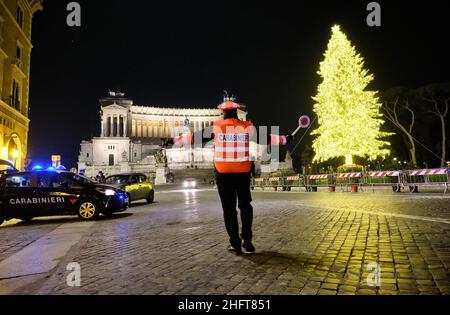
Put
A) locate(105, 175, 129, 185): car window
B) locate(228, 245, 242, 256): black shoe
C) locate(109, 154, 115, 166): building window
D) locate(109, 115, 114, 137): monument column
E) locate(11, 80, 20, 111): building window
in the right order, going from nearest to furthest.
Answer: locate(228, 245, 242, 256): black shoe, locate(105, 175, 129, 185): car window, locate(11, 80, 20, 111): building window, locate(109, 154, 115, 166): building window, locate(109, 115, 114, 137): monument column

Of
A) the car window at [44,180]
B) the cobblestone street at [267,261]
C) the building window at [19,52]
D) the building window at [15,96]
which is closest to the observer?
the cobblestone street at [267,261]

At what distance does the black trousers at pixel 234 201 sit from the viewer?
184 inches

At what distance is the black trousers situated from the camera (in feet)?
15.3

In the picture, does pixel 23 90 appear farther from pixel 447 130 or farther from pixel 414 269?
pixel 447 130

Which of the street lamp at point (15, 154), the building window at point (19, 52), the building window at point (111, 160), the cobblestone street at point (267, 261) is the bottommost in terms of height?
the cobblestone street at point (267, 261)

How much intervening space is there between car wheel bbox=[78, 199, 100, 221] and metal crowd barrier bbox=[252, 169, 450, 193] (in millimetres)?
15306

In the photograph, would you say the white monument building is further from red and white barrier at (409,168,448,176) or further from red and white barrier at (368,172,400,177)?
red and white barrier at (409,168,448,176)

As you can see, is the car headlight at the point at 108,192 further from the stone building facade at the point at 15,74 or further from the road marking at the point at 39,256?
the stone building facade at the point at 15,74

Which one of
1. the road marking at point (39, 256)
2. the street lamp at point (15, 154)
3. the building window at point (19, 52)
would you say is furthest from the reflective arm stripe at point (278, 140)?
the building window at point (19, 52)

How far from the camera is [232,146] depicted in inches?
189

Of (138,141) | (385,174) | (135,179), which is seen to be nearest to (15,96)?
(135,179)

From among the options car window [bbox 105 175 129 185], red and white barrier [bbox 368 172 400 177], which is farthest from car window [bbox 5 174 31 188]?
red and white barrier [bbox 368 172 400 177]

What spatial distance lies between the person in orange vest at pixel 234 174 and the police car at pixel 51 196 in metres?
7.03

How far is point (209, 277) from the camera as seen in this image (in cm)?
350
